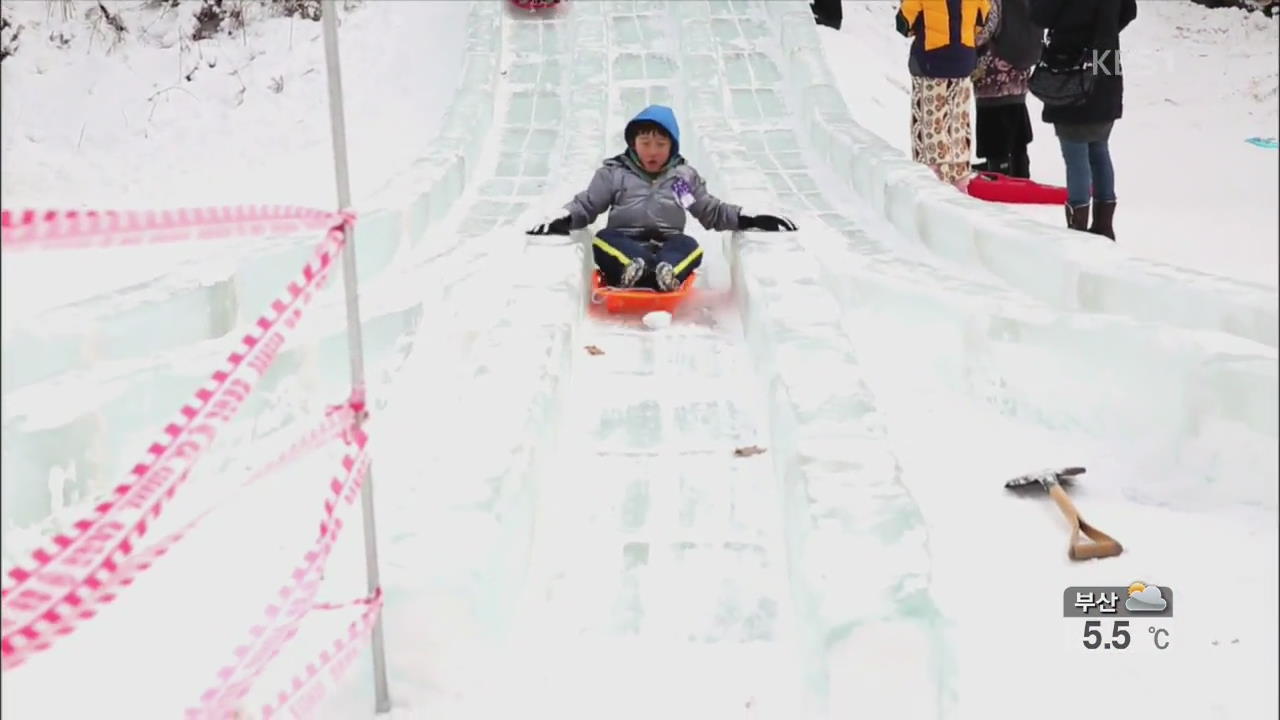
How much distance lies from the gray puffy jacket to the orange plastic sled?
302mm

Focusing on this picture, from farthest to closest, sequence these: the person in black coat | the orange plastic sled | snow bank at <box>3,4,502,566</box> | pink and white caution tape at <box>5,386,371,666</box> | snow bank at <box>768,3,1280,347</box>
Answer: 1. the person in black coat
2. the orange plastic sled
3. snow bank at <box>768,3,1280,347</box>
4. snow bank at <box>3,4,502,566</box>
5. pink and white caution tape at <box>5,386,371,666</box>

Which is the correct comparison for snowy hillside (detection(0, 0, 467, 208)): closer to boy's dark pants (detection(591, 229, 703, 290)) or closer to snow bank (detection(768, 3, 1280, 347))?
snow bank (detection(768, 3, 1280, 347))

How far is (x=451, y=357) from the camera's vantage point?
3.25m

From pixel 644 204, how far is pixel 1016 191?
2308 millimetres

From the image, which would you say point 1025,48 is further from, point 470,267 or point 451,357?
point 451,357

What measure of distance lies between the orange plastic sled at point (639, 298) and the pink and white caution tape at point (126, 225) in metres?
2.19

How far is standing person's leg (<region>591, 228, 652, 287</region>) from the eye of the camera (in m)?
4.02

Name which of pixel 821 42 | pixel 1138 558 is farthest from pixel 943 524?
pixel 821 42

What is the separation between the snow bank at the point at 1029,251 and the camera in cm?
314

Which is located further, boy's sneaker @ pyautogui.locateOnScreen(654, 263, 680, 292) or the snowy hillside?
the snowy hillside

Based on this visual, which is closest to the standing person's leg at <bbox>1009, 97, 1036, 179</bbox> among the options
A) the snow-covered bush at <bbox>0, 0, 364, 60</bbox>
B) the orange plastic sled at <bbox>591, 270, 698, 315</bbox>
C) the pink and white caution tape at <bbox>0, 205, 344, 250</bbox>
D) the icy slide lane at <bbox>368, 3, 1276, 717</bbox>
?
the icy slide lane at <bbox>368, 3, 1276, 717</bbox>
